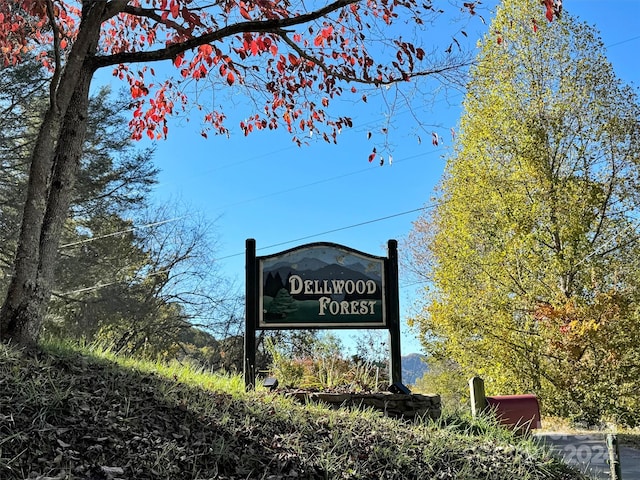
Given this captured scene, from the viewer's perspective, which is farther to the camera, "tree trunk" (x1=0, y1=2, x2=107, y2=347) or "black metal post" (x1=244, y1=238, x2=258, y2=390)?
"black metal post" (x1=244, y1=238, x2=258, y2=390)

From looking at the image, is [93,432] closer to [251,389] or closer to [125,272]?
[251,389]

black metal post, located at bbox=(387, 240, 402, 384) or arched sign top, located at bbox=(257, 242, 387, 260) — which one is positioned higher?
arched sign top, located at bbox=(257, 242, 387, 260)

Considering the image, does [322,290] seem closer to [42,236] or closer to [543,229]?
[42,236]

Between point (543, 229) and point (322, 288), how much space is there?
7942 mm

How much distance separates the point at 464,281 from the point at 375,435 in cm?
870

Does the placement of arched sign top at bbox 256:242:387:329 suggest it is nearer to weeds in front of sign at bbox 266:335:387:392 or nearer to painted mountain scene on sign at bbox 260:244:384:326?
painted mountain scene on sign at bbox 260:244:384:326

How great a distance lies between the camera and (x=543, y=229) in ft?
40.8

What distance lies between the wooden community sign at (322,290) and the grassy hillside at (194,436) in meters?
1.31

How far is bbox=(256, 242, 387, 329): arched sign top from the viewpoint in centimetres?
625

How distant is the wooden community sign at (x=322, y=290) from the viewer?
6.24 m

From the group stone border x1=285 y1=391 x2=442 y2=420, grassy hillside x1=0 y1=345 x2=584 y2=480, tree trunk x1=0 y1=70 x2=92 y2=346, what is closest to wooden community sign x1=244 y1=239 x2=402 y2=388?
stone border x1=285 y1=391 x2=442 y2=420

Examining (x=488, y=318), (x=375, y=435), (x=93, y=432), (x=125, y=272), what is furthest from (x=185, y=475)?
(x=125, y=272)

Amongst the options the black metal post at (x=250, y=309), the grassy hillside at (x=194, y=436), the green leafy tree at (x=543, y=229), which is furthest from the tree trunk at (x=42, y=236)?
the green leafy tree at (x=543, y=229)

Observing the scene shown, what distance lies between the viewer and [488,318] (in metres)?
11.9
